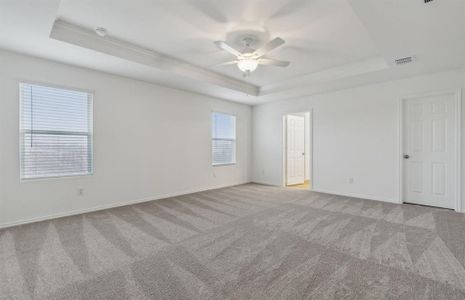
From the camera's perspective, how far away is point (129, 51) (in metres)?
3.54

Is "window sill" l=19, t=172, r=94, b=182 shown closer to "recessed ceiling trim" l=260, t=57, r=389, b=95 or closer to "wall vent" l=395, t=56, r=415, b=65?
"recessed ceiling trim" l=260, t=57, r=389, b=95

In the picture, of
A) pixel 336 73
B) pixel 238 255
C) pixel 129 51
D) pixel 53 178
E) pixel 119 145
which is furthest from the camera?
pixel 336 73

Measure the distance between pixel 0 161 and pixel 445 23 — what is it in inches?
240

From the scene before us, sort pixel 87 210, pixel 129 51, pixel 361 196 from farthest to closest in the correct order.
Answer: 1. pixel 361 196
2. pixel 87 210
3. pixel 129 51

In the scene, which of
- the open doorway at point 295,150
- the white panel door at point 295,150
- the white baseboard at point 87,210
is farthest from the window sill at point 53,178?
the white panel door at point 295,150

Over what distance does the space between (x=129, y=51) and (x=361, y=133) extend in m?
4.97

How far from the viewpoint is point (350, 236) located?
292 centimetres

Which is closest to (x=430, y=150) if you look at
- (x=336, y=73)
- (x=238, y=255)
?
(x=336, y=73)

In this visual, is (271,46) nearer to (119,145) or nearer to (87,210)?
(119,145)

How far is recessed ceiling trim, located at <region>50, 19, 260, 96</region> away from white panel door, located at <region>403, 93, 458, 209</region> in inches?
155

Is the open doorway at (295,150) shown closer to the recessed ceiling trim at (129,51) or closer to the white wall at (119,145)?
the white wall at (119,145)

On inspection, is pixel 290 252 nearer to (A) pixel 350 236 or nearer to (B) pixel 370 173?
(A) pixel 350 236

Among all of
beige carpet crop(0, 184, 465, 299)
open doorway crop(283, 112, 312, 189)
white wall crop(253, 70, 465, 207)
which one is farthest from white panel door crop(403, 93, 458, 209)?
open doorway crop(283, 112, 312, 189)

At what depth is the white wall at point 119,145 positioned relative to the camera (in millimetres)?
3328
